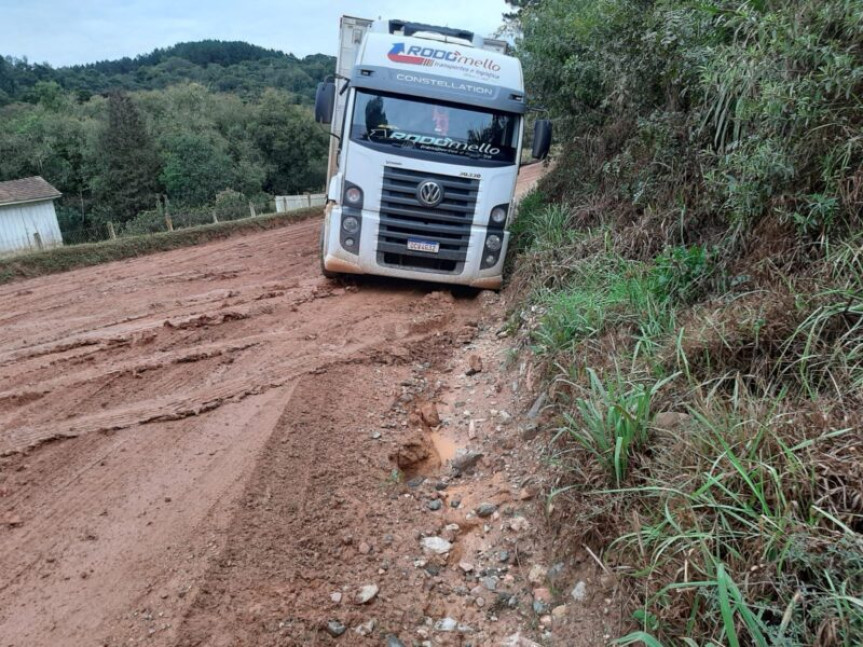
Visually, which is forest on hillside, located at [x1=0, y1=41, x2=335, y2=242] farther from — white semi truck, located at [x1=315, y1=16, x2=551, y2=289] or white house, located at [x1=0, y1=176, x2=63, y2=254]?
white semi truck, located at [x1=315, y1=16, x2=551, y2=289]

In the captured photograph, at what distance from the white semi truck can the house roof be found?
76.9ft

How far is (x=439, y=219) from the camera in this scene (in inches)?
254

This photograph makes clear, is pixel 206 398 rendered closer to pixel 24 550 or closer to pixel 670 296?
pixel 24 550

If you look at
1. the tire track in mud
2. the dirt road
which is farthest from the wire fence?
the dirt road

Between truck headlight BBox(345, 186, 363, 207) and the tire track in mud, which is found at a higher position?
truck headlight BBox(345, 186, 363, 207)

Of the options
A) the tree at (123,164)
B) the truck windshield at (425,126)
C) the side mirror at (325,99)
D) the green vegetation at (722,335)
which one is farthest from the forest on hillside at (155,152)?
the green vegetation at (722,335)

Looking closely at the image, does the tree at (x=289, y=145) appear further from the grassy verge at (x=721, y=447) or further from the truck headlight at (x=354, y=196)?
the grassy verge at (x=721, y=447)

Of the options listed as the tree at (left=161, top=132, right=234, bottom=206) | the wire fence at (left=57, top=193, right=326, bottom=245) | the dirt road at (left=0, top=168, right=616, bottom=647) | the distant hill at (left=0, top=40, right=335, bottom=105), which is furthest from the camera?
the distant hill at (left=0, top=40, right=335, bottom=105)

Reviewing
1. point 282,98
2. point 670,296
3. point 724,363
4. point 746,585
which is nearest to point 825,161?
point 670,296

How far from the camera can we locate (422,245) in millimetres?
6516

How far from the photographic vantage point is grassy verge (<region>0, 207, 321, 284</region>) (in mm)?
10562

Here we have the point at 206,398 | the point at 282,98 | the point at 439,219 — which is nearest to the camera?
the point at 206,398

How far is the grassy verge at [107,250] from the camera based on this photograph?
34.7 ft

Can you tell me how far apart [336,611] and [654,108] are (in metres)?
5.75
